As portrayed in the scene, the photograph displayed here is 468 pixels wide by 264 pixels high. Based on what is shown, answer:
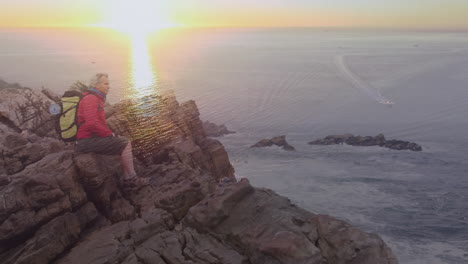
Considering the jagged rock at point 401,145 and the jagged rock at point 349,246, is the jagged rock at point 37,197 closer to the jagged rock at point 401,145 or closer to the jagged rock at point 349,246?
the jagged rock at point 349,246

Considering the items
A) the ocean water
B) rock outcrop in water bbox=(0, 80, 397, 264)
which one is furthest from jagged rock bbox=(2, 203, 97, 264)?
the ocean water

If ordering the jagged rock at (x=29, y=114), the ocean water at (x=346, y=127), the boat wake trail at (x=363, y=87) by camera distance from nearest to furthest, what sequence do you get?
the jagged rock at (x=29, y=114) → the ocean water at (x=346, y=127) → the boat wake trail at (x=363, y=87)

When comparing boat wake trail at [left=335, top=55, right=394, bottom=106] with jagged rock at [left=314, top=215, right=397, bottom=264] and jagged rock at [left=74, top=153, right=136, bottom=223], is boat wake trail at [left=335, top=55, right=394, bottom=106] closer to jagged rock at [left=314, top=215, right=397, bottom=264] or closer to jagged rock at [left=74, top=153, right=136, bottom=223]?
jagged rock at [left=314, top=215, right=397, bottom=264]

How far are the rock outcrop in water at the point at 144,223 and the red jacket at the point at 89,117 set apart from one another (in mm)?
497

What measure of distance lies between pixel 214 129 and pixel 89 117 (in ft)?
81.8

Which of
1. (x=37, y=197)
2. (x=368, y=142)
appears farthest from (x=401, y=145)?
(x=37, y=197)

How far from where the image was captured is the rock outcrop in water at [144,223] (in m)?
6.18

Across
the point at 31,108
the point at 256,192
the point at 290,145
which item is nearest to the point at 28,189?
the point at 256,192

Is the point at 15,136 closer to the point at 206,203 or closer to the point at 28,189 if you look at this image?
the point at 28,189

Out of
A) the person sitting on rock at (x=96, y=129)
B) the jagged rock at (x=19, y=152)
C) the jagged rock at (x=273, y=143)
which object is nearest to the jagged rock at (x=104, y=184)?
the person sitting on rock at (x=96, y=129)

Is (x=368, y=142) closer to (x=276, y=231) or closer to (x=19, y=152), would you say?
(x=276, y=231)

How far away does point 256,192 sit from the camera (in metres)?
7.55

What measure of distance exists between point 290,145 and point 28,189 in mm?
23784

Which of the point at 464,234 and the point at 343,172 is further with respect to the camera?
the point at 343,172
